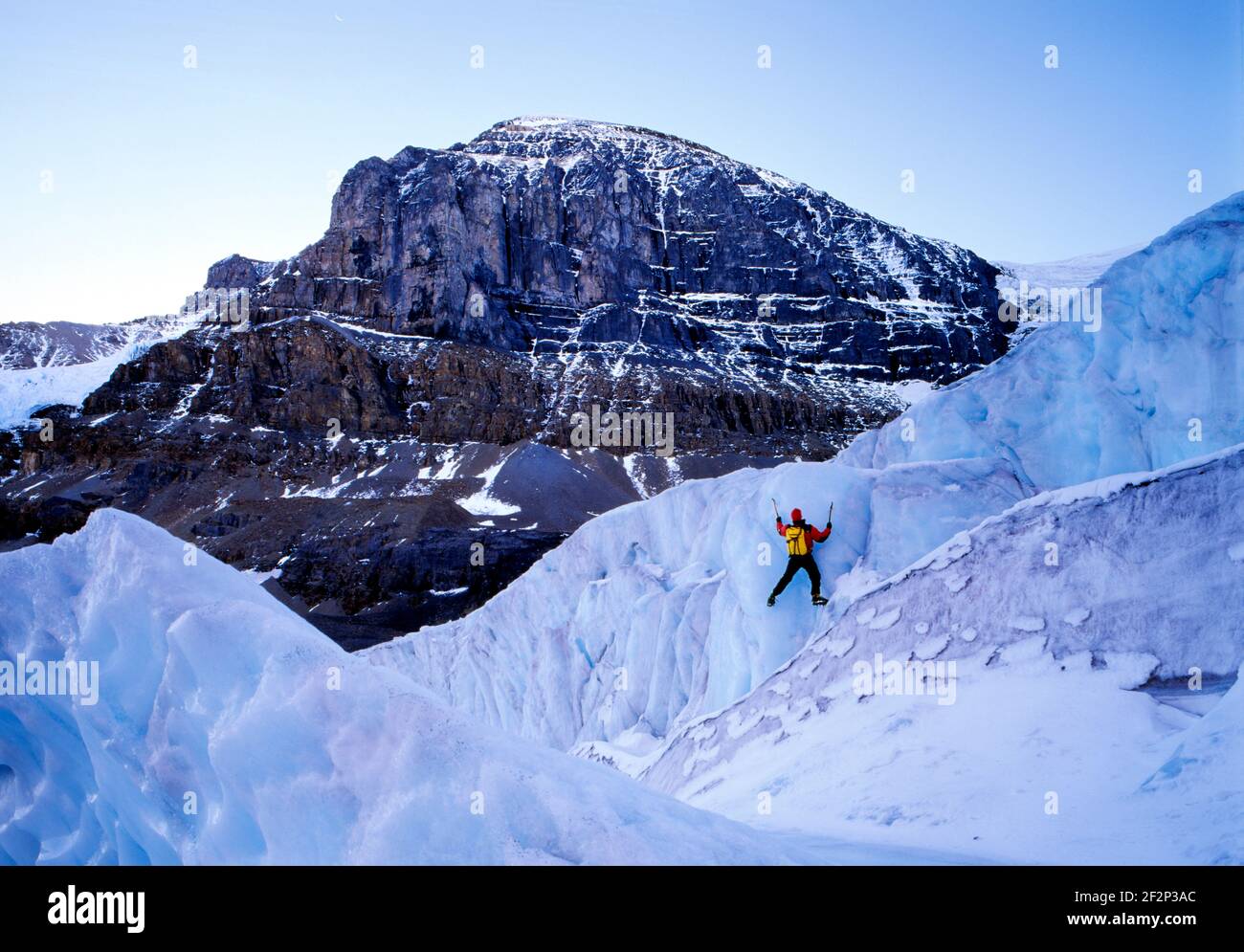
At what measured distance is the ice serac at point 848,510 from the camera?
10695 millimetres

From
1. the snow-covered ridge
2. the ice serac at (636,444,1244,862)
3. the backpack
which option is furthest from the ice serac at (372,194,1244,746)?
the snow-covered ridge

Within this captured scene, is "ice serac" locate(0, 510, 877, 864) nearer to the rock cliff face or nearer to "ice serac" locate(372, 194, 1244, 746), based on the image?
"ice serac" locate(372, 194, 1244, 746)

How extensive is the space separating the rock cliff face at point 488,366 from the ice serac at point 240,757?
47078mm

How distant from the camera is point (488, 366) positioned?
9444 centimetres

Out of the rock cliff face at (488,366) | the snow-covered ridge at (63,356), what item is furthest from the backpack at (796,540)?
the snow-covered ridge at (63,356)

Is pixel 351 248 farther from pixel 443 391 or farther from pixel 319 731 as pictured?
pixel 319 731

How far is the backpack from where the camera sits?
9875 mm

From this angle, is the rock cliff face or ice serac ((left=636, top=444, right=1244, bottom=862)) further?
the rock cliff face

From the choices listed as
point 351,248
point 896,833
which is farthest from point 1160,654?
point 351,248

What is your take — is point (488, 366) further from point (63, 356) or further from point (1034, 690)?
point (1034, 690)

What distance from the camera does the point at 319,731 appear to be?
3.92 meters

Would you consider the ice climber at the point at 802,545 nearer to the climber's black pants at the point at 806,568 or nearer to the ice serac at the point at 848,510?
the climber's black pants at the point at 806,568

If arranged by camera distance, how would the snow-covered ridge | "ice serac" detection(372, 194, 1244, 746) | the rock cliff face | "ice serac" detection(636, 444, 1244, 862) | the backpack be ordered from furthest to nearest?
the snow-covered ridge → the rock cliff face → "ice serac" detection(372, 194, 1244, 746) → the backpack → "ice serac" detection(636, 444, 1244, 862)

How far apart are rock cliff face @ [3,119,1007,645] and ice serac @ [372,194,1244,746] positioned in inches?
1421
